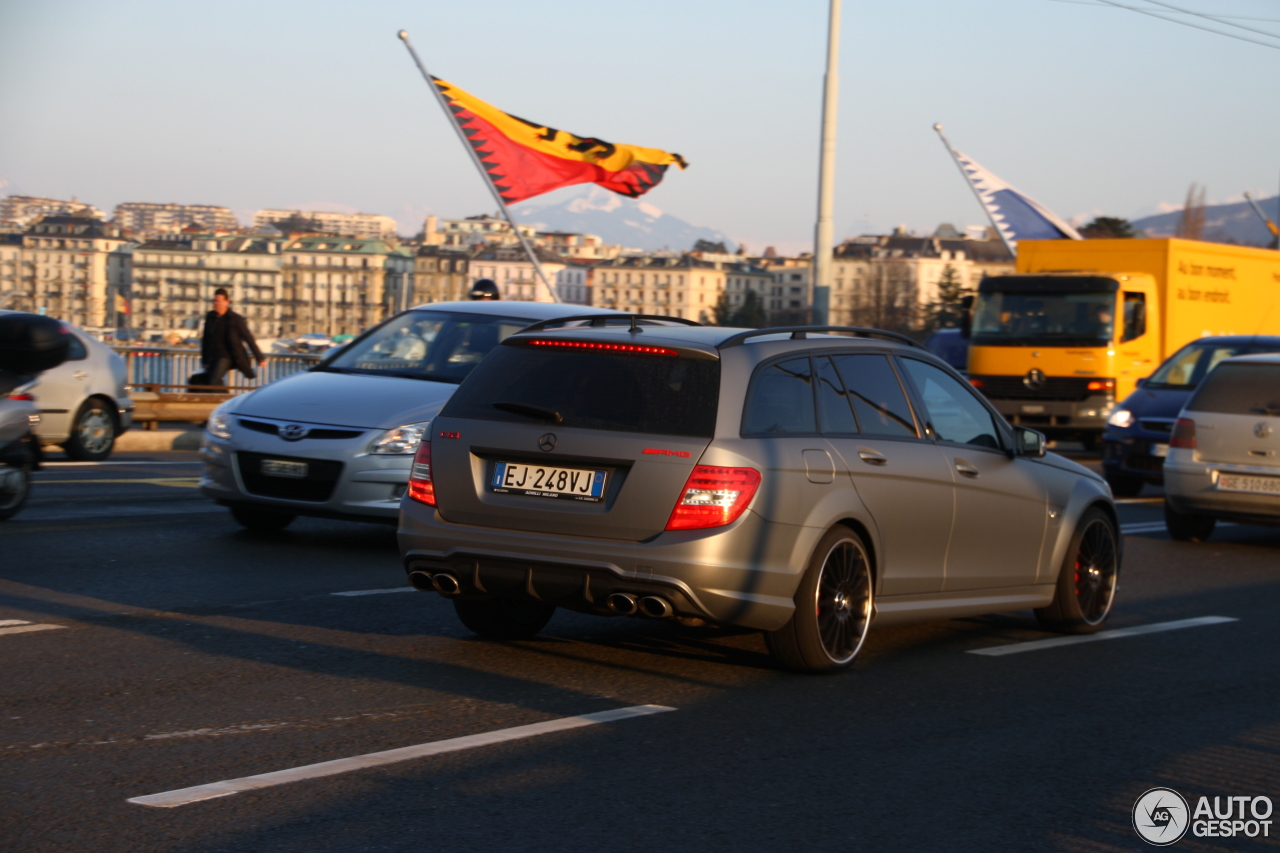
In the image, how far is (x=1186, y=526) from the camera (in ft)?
43.3

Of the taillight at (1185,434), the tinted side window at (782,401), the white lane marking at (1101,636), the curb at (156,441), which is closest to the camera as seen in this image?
the tinted side window at (782,401)

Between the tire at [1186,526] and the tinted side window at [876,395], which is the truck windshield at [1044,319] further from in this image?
the tinted side window at [876,395]

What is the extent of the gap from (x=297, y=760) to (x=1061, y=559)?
4.69 meters

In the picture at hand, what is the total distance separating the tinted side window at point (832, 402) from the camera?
678 cm

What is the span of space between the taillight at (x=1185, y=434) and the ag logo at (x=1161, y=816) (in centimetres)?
845

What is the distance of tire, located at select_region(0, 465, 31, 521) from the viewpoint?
10555mm

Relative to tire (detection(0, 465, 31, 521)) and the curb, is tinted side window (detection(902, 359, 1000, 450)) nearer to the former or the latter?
tire (detection(0, 465, 31, 521))

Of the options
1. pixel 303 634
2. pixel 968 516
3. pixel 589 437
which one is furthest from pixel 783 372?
pixel 303 634

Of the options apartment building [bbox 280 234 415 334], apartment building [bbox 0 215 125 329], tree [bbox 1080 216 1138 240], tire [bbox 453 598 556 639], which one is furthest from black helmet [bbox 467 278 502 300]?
apartment building [bbox 280 234 415 334]

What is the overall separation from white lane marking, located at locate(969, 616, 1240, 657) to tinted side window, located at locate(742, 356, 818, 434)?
178 cm

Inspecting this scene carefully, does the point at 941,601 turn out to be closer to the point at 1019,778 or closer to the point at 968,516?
the point at 968,516

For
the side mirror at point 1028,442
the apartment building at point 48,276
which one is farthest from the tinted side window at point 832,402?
the apartment building at point 48,276

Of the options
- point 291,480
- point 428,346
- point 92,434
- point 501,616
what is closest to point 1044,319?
point 92,434

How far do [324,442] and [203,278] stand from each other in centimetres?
17857
